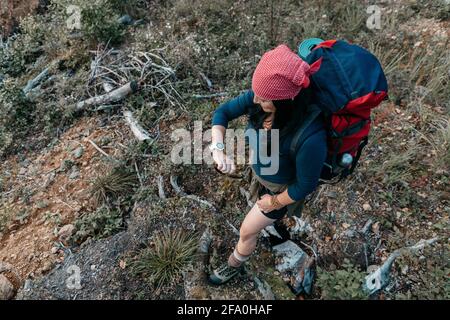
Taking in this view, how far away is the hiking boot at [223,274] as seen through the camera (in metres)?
3.03

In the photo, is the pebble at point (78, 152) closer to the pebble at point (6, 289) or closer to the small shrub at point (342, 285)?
the pebble at point (6, 289)

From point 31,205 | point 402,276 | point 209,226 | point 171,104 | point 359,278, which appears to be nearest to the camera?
point 359,278

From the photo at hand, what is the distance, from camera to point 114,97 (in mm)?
4434

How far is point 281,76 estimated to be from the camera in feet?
6.09

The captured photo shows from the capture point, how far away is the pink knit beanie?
6.10ft

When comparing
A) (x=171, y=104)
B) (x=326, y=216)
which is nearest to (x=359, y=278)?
(x=326, y=216)

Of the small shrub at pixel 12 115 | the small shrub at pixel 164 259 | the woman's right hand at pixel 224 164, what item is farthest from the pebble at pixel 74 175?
the woman's right hand at pixel 224 164

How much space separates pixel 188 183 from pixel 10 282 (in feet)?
5.70

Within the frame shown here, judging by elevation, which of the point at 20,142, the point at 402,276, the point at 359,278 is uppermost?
the point at 20,142

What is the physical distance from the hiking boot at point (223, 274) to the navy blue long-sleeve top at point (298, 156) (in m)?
0.94

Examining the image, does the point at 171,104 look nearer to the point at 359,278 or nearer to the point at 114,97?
the point at 114,97

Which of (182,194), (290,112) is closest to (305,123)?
(290,112)

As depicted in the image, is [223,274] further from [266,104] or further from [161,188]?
[266,104]
